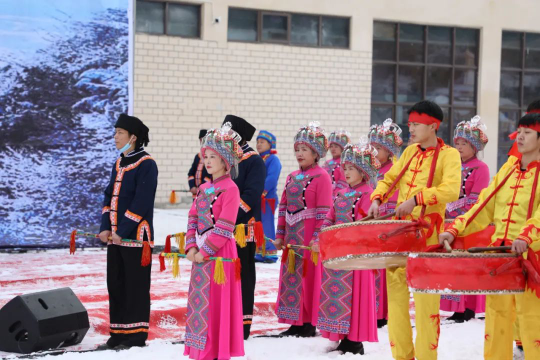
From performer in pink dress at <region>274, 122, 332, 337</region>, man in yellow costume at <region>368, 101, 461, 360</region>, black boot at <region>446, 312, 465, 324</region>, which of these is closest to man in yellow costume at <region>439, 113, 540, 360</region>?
man in yellow costume at <region>368, 101, 461, 360</region>

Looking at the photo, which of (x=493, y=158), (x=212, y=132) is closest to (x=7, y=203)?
(x=212, y=132)

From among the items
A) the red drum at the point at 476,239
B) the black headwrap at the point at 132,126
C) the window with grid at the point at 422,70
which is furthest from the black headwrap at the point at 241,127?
the window with grid at the point at 422,70

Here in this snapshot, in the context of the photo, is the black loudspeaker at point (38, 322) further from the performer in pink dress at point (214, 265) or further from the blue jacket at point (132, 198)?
the performer in pink dress at point (214, 265)

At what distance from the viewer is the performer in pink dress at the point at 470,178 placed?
6672 millimetres

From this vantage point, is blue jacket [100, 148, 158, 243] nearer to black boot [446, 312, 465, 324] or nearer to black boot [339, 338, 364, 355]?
black boot [339, 338, 364, 355]

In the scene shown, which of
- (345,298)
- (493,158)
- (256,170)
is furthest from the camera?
(493,158)

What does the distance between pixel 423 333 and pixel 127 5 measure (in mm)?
6412

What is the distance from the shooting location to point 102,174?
31.1 feet

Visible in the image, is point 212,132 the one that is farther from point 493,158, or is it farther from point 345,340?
point 493,158

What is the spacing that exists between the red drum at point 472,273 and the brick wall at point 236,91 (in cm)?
1203

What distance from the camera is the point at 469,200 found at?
686 cm

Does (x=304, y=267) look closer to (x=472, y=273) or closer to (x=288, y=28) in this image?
(x=472, y=273)

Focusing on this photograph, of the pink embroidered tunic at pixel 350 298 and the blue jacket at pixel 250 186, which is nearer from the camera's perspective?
the pink embroidered tunic at pixel 350 298

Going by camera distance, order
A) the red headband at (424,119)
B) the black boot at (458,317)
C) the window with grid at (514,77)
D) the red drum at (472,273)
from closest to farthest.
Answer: the red drum at (472,273), the red headband at (424,119), the black boot at (458,317), the window with grid at (514,77)
